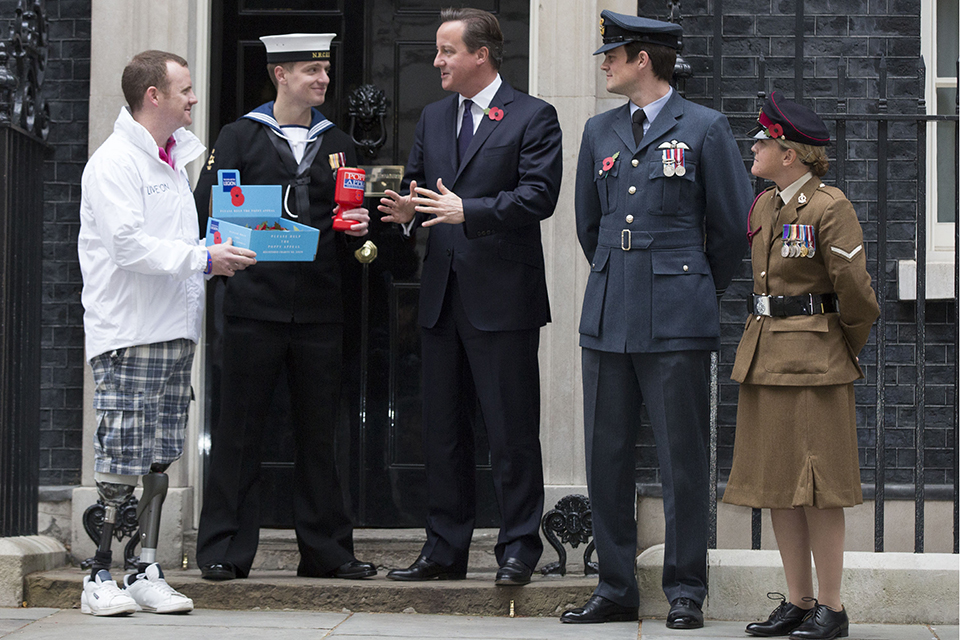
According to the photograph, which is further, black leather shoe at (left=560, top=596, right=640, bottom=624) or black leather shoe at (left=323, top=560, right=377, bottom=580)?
black leather shoe at (left=323, top=560, right=377, bottom=580)

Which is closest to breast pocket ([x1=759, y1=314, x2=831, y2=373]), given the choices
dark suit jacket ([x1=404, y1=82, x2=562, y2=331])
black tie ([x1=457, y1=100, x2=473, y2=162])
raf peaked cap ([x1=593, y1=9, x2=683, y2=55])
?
dark suit jacket ([x1=404, y1=82, x2=562, y2=331])

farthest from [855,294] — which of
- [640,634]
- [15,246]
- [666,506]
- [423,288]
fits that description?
[15,246]

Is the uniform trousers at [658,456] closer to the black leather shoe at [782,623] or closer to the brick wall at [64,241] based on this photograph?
the black leather shoe at [782,623]

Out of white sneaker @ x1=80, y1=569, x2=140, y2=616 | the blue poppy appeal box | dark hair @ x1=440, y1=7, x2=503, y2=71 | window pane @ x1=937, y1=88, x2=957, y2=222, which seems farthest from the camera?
window pane @ x1=937, y1=88, x2=957, y2=222

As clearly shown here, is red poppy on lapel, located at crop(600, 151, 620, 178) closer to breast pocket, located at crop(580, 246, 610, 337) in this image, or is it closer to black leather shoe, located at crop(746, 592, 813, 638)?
breast pocket, located at crop(580, 246, 610, 337)

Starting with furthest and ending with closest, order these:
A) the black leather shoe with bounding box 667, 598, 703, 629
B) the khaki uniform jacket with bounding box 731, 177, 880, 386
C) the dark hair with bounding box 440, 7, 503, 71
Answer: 1. the dark hair with bounding box 440, 7, 503, 71
2. the black leather shoe with bounding box 667, 598, 703, 629
3. the khaki uniform jacket with bounding box 731, 177, 880, 386

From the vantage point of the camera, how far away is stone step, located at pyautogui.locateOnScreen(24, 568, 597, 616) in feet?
15.6

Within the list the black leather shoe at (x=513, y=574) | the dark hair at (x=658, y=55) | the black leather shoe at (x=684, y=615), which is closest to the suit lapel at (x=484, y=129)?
the dark hair at (x=658, y=55)

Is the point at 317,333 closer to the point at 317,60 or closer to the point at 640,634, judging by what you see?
the point at 317,60

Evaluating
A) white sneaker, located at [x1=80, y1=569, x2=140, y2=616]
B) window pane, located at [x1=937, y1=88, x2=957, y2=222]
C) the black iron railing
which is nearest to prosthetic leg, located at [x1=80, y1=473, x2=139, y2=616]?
white sneaker, located at [x1=80, y1=569, x2=140, y2=616]

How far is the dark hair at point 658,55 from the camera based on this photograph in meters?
4.47

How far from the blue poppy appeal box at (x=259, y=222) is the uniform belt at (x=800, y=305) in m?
1.81

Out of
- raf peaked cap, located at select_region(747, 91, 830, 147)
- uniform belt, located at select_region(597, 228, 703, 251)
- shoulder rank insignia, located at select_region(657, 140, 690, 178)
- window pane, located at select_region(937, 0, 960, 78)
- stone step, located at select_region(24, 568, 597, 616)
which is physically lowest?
stone step, located at select_region(24, 568, 597, 616)

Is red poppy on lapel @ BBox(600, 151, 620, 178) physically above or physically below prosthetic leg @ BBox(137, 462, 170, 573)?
above
